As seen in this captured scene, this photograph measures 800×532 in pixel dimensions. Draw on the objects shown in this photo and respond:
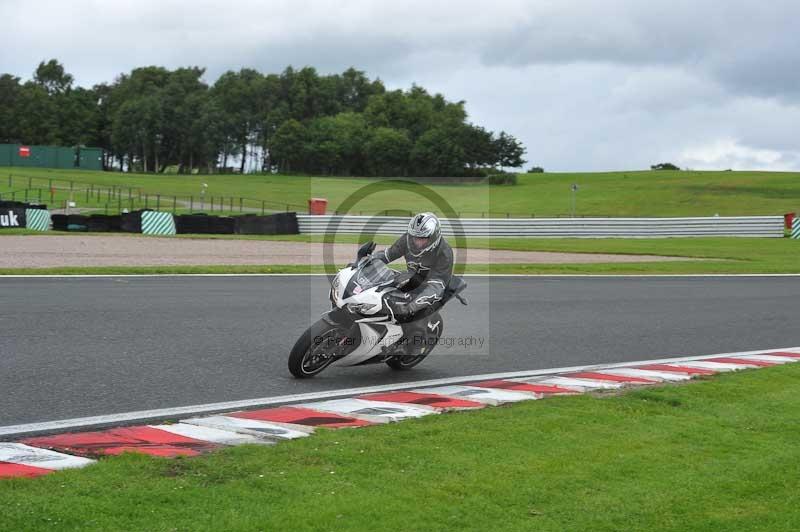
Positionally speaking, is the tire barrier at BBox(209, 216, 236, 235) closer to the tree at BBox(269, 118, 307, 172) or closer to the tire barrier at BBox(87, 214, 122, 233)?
the tire barrier at BBox(87, 214, 122, 233)

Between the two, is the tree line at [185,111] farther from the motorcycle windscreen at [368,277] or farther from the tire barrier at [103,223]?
the motorcycle windscreen at [368,277]

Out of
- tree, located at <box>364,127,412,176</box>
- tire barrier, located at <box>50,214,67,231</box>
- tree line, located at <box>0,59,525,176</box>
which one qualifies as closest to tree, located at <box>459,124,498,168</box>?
tree, located at <box>364,127,412,176</box>

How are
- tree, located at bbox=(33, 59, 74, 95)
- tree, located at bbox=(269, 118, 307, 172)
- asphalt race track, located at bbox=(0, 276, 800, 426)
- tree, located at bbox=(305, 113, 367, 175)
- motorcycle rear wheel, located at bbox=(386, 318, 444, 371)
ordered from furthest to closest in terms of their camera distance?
tree, located at bbox=(33, 59, 74, 95)
tree, located at bbox=(269, 118, 307, 172)
tree, located at bbox=(305, 113, 367, 175)
motorcycle rear wheel, located at bbox=(386, 318, 444, 371)
asphalt race track, located at bbox=(0, 276, 800, 426)

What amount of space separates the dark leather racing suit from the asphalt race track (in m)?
0.87

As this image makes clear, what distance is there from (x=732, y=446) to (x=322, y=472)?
289 cm

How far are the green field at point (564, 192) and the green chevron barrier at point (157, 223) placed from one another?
66.6 feet

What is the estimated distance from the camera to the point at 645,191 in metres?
→ 91.6

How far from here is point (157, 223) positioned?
116 ft

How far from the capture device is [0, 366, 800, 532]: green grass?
15.5 ft

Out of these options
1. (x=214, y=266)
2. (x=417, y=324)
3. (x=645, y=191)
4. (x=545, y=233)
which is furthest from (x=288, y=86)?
(x=417, y=324)

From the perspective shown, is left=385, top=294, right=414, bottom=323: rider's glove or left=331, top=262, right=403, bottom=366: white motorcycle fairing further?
left=385, top=294, right=414, bottom=323: rider's glove

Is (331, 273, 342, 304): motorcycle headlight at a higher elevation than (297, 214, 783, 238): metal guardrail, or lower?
lower

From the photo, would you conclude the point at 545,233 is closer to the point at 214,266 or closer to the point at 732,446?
the point at 214,266

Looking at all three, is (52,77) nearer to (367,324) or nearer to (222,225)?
(222,225)
